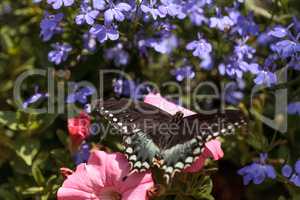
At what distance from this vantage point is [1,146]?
6.25 feet

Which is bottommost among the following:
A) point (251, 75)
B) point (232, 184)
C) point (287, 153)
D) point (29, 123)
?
point (232, 184)

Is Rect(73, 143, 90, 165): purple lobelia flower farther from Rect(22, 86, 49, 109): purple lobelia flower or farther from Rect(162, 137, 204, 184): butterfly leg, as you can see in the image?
Rect(162, 137, 204, 184): butterfly leg

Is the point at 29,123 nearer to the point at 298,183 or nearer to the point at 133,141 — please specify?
the point at 133,141

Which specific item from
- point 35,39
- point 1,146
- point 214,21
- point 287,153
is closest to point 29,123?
point 1,146

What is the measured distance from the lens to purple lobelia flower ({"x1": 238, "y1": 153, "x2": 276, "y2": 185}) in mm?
1700

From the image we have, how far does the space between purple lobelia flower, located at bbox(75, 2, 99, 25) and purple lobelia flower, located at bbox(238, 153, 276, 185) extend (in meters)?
0.62

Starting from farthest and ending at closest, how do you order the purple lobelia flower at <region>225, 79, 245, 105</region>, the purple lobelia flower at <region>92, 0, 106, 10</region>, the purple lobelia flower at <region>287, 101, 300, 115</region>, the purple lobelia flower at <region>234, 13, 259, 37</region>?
the purple lobelia flower at <region>225, 79, 245, 105</region> → the purple lobelia flower at <region>234, 13, 259, 37</region> → the purple lobelia flower at <region>287, 101, 300, 115</region> → the purple lobelia flower at <region>92, 0, 106, 10</region>

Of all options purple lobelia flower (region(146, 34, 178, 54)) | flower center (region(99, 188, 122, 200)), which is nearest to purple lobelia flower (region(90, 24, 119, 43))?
purple lobelia flower (region(146, 34, 178, 54))

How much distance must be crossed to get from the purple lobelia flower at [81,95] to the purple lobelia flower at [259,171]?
1.75ft

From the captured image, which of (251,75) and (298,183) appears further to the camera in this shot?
(251,75)

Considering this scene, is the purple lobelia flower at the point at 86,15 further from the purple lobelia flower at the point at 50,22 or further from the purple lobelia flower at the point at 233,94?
the purple lobelia flower at the point at 233,94

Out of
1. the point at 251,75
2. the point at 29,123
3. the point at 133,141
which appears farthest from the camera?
the point at 251,75

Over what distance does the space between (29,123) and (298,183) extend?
2.72 ft

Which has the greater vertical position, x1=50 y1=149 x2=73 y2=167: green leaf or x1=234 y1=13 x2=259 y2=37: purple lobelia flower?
x1=234 y1=13 x2=259 y2=37: purple lobelia flower
